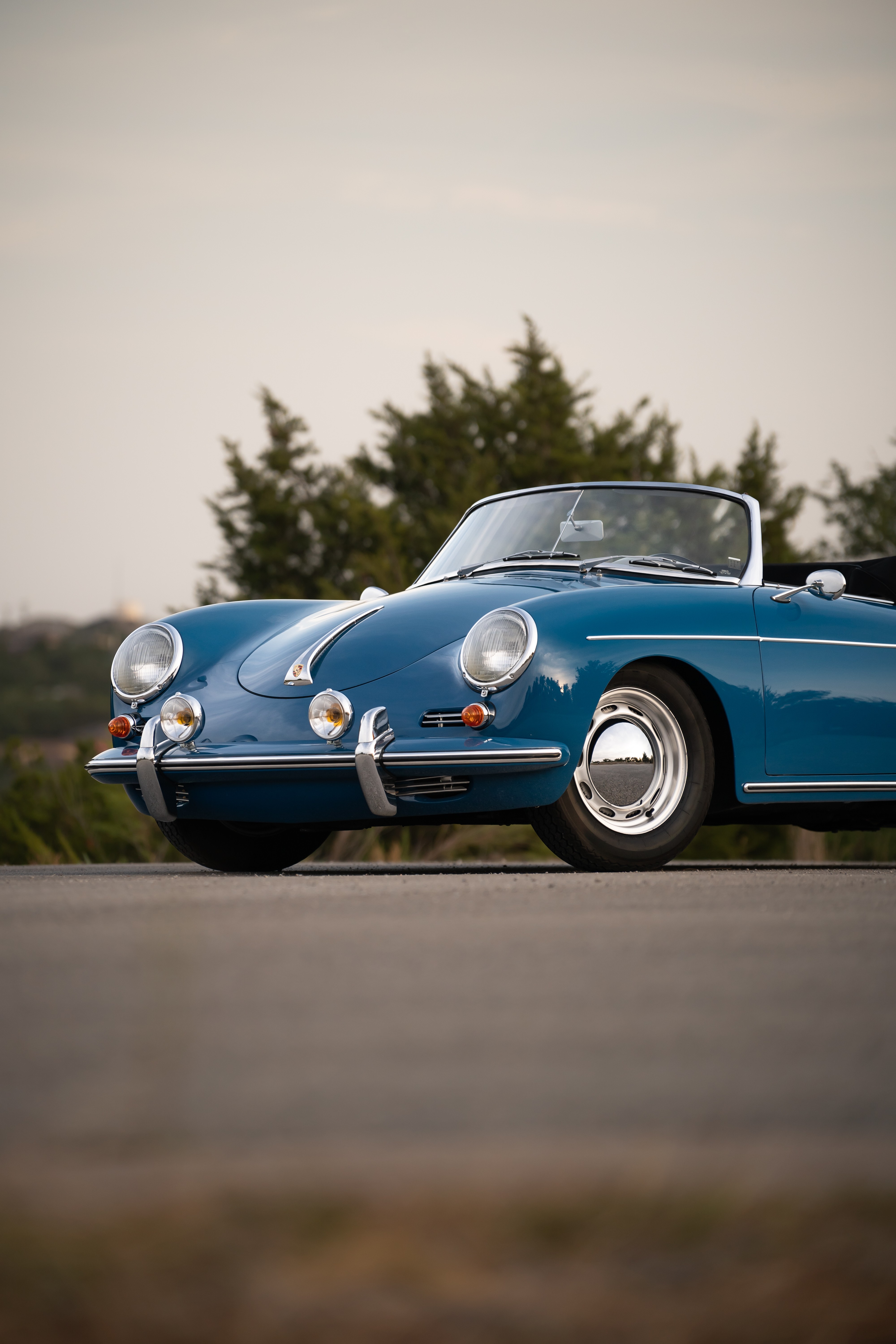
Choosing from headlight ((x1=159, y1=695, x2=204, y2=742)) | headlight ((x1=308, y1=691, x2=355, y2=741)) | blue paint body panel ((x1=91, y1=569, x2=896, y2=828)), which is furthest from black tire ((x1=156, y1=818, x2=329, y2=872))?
headlight ((x1=308, y1=691, x2=355, y2=741))

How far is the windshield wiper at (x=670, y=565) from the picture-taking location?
6258 millimetres

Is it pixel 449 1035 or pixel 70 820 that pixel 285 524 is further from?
pixel 449 1035

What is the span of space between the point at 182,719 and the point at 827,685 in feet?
7.57

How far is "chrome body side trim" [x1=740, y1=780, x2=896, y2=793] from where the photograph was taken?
223 inches

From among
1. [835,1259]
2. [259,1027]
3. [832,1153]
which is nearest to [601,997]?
[259,1027]

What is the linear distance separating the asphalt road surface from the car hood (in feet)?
5.12

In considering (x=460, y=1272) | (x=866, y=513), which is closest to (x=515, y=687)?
(x=460, y=1272)

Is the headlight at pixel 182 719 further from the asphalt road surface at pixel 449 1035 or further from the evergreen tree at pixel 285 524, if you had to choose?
the evergreen tree at pixel 285 524

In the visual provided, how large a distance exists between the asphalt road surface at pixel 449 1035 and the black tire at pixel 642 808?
1.33 metres

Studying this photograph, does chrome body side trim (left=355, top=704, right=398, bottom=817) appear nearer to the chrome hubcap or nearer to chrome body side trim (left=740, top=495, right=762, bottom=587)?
the chrome hubcap

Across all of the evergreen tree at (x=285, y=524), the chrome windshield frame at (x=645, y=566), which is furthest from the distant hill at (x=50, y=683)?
the chrome windshield frame at (x=645, y=566)

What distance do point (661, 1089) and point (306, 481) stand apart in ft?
95.2

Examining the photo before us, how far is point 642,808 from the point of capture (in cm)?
538

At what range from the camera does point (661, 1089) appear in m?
1.73
